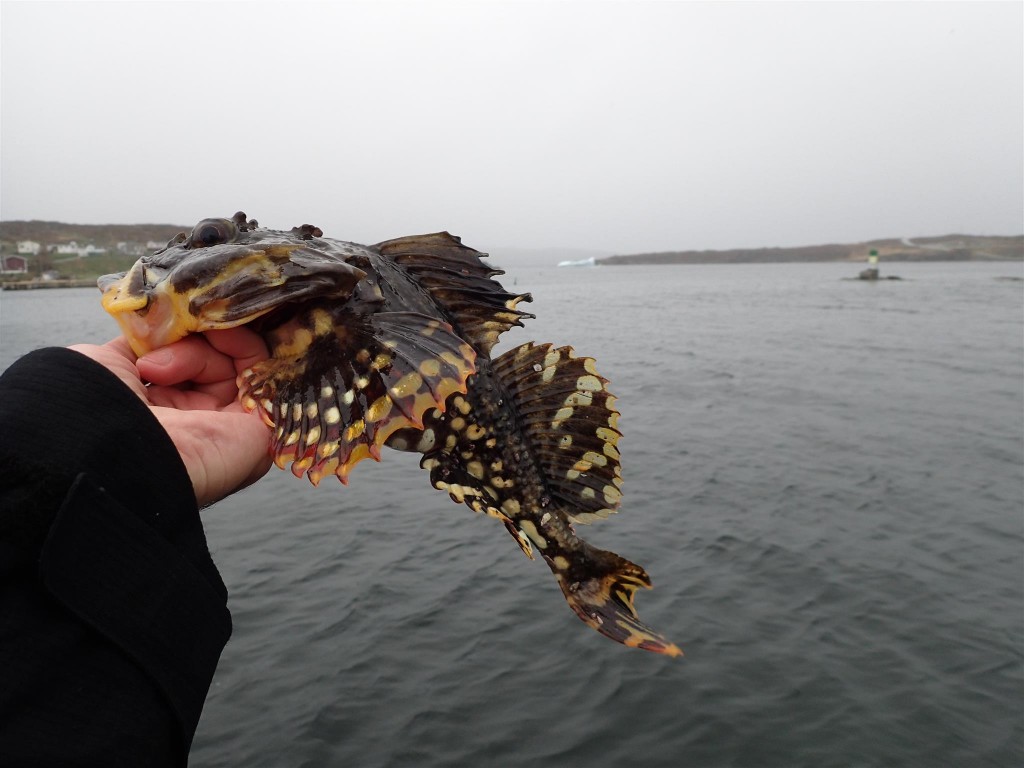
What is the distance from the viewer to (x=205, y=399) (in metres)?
3.23

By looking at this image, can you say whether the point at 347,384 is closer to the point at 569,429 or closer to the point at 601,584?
the point at 569,429

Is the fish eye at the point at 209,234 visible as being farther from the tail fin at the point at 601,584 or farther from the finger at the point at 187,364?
the tail fin at the point at 601,584

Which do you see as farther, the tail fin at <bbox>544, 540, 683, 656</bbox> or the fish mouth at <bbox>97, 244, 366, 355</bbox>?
the tail fin at <bbox>544, 540, 683, 656</bbox>

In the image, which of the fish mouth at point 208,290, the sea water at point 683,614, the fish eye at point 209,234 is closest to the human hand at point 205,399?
the fish mouth at point 208,290

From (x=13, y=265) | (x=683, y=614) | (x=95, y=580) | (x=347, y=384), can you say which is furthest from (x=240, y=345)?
(x=13, y=265)

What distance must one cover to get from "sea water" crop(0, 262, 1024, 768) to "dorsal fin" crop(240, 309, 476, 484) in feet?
16.0

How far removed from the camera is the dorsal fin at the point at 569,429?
3.74 metres

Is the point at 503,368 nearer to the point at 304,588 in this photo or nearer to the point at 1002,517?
the point at 304,588

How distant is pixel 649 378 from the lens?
73.2ft

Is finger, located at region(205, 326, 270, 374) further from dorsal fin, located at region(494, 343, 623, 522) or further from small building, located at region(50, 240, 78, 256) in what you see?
small building, located at region(50, 240, 78, 256)

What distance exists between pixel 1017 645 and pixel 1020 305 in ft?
162

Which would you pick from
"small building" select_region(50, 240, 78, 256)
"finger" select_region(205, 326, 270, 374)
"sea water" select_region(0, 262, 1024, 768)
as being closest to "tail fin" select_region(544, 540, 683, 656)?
"finger" select_region(205, 326, 270, 374)

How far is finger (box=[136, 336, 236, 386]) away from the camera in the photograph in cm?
287

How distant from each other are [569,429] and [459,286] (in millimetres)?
1091
